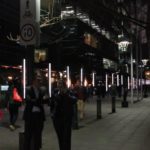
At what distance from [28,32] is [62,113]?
1.90 metres

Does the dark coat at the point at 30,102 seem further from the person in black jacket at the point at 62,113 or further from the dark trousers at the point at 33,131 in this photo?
the person in black jacket at the point at 62,113

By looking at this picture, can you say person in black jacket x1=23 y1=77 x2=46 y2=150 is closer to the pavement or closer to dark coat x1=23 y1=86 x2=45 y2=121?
dark coat x1=23 y1=86 x2=45 y2=121

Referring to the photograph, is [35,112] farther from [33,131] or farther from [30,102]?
[33,131]

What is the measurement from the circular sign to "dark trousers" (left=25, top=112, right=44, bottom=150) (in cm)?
170

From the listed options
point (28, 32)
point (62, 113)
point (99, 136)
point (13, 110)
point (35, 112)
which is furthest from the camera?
point (13, 110)

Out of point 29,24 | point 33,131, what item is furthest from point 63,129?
point 29,24

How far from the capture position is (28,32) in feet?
36.2

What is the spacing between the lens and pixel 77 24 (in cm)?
4338

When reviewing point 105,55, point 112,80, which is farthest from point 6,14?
point 112,80

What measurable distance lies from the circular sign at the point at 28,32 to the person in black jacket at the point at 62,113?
1.34m

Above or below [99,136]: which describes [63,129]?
above

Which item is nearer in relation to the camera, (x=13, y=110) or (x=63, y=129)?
(x=63, y=129)

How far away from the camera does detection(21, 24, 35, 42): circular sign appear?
11.0m

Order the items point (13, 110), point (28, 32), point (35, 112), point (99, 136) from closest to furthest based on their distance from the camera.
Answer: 1. point (28, 32)
2. point (35, 112)
3. point (99, 136)
4. point (13, 110)
